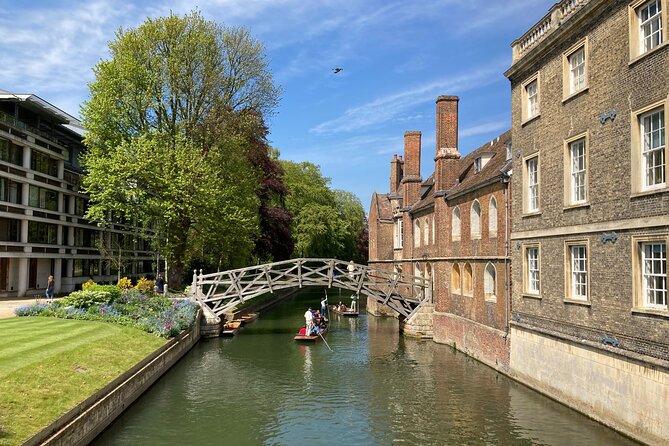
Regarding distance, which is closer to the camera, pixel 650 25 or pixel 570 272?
pixel 650 25

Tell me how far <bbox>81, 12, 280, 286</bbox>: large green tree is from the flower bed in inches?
257

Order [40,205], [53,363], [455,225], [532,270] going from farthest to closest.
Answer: [40,205], [455,225], [532,270], [53,363]

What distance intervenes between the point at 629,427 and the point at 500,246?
864 centimetres

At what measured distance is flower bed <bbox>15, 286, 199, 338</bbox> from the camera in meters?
20.1

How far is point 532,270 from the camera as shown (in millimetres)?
16797

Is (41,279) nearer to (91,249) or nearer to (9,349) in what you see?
(91,249)

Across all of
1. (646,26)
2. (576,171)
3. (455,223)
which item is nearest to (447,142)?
(455,223)

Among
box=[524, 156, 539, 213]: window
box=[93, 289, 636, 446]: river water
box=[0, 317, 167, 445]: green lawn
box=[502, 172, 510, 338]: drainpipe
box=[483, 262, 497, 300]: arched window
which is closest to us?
box=[0, 317, 167, 445]: green lawn

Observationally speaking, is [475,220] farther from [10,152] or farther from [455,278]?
[10,152]

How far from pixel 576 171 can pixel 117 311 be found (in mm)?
16950

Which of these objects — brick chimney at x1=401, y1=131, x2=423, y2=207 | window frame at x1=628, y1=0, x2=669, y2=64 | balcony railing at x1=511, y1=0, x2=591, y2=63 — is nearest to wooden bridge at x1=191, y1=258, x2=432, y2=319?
brick chimney at x1=401, y1=131, x2=423, y2=207

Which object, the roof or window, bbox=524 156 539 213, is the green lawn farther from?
the roof

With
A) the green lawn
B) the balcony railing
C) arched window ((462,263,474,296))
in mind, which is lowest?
the green lawn

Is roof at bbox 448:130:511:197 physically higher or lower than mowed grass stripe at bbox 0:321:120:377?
higher
